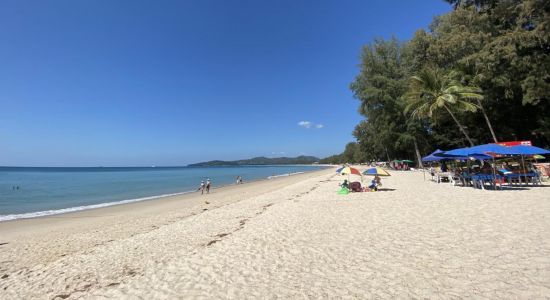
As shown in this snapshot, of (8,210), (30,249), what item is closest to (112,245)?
(30,249)

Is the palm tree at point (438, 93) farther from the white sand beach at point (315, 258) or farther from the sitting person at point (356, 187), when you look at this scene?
the white sand beach at point (315, 258)

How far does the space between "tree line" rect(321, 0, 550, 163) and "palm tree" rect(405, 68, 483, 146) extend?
0.07 metres

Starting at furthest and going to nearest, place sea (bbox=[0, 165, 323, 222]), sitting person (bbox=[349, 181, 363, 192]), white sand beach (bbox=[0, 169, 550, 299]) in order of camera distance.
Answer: sea (bbox=[0, 165, 323, 222]) < sitting person (bbox=[349, 181, 363, 192]) < white sand beach (bbox=[0, 169, 550, 299])

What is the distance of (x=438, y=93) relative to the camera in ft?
75.8

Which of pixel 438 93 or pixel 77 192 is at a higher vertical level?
pixel 438 93

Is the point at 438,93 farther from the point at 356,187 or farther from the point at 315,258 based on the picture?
the point at 315,258

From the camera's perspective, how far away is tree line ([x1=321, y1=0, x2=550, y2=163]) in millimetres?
18203

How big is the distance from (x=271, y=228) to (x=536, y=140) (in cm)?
3336

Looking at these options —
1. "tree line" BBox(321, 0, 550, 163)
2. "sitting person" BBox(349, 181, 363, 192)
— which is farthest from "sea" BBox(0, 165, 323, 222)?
"tree line" BBox(321, 0, 550, 163)

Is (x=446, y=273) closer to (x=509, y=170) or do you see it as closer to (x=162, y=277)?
(x=162, y=277)

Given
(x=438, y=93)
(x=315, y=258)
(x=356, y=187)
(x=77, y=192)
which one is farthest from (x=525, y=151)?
(x=77, y=192)

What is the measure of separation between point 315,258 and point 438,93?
22.6 meters

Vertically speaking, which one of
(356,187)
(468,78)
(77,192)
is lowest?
(77,192)

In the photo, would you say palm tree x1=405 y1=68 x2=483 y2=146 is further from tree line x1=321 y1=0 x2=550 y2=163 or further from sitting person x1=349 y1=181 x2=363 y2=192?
sitting person x1=349 y1=181 x2=363 y2=192
